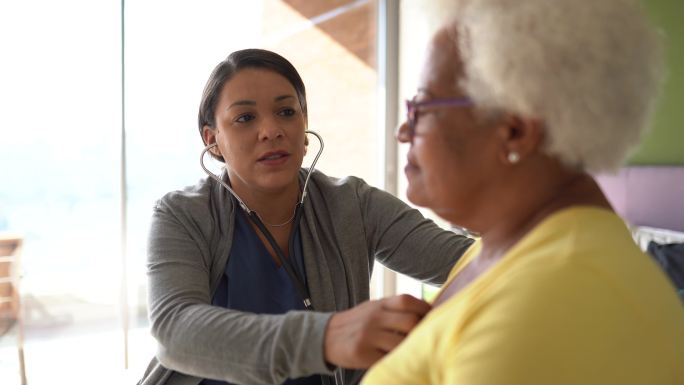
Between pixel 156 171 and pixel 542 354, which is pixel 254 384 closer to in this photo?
pixel 542 354

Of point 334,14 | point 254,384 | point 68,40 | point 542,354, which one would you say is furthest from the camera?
point 334,14

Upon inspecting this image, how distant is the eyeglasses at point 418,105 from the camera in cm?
77

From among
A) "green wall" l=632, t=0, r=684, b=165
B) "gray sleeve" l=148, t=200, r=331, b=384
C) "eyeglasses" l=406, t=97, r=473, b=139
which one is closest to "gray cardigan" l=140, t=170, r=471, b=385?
"gray sleeve" l=148, t=200, r=331, b=384

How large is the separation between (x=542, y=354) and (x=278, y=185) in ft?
2.98

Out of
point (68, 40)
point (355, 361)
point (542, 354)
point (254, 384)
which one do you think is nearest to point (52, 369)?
point (68, 40)

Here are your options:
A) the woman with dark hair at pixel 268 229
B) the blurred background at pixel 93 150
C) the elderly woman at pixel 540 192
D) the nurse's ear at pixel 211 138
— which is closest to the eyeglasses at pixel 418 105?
the elderly woman at pixel 540 192

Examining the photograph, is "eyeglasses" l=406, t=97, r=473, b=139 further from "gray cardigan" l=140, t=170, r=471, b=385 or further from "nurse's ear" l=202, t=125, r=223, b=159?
"nurse's ear" l=202, t=125, r=223, b=159

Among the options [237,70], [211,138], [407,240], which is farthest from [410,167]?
[211,138]

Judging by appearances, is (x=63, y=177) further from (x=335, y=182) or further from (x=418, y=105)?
(x=418, y=105)

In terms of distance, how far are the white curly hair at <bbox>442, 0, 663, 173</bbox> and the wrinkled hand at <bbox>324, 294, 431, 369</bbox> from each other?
295mm

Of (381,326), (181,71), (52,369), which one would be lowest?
(52,369)

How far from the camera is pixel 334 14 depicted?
4.51 m

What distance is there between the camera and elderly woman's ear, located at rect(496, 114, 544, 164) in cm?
72

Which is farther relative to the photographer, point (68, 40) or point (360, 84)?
point (360, 84)
